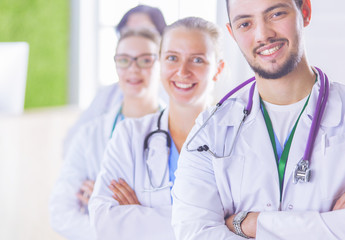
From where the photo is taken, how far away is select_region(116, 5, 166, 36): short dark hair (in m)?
1.12

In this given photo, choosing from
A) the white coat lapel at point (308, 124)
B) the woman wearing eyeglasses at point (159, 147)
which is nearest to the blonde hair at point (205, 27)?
the woman wearing eyeglasses at point (159, 147)

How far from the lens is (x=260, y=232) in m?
0.81

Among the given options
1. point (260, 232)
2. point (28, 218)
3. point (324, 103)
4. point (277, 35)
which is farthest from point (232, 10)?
point (28, 218)

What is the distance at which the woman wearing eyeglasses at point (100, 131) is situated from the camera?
1181 mm

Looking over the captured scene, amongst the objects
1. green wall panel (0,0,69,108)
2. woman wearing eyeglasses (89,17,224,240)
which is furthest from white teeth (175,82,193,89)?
green wall panel (0,0,69,108)

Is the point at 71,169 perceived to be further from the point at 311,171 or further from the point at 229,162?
the point at 311,171

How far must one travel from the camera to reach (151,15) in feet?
3.77

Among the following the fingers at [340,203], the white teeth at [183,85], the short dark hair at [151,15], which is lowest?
the fingers at [340,203]

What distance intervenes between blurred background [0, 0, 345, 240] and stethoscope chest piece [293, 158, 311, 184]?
5.9 inches

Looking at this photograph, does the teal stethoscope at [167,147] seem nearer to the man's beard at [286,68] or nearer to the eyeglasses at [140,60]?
the eyeglasses at [140,60]

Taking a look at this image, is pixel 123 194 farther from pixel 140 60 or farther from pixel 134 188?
pixel 140 60

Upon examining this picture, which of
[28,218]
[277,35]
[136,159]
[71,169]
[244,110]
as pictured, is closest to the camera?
[277,35]

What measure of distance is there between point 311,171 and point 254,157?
0.33ft

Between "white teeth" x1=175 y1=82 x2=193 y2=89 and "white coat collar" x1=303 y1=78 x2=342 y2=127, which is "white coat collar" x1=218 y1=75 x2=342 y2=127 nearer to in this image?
"white coat collar" x1=303 y1=78 x2=342 y2=127
